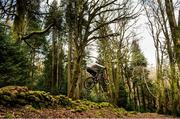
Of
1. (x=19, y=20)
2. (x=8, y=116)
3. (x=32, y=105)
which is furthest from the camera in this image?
(x=32, y=105)

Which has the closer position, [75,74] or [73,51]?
[75,74]

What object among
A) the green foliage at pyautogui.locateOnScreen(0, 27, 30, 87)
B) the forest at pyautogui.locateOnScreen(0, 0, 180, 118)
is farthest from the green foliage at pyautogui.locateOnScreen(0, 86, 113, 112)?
the green foliage at pyautogui.locateOnScreen(0, 27, 30, 87)

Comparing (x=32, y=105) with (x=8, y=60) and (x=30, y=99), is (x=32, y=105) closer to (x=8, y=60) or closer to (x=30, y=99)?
(x=30, y=99)

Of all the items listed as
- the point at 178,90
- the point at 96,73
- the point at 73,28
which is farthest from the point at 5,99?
the point at 96,73

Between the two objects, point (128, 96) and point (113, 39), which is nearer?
point (113, 39)

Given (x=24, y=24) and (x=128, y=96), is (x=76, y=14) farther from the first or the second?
(x=128, y=96)

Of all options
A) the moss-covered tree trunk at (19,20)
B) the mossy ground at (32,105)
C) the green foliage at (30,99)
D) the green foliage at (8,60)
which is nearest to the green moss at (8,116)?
the mossy ground at (32,105)

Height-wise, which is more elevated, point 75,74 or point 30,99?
point 75,74

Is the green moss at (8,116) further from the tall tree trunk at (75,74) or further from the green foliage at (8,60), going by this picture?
the green foliage at (8,60)

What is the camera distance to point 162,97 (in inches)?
924

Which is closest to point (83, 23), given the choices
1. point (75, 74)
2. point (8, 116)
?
point (75, 74)

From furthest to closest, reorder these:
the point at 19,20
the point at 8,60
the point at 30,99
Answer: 1. the point at 8,60
2. the point at 30,99
3. the point at 19,20

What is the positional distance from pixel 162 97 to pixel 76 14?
13.0 meters

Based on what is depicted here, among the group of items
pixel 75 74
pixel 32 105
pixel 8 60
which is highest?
pixel 8 60
